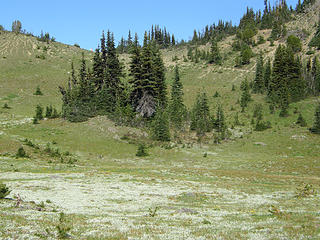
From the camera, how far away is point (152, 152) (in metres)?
54.7

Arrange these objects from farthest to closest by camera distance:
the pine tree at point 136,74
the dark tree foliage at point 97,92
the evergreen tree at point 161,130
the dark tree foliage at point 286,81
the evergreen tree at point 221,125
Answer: the dark tree foliage at point 286,81, the pine tree at point 136,74, the dark tree foliage at point 97,92, the evergreen tree at point 221,125, the evergreen tree at point 161,130

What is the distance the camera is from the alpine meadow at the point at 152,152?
14634 millimetres

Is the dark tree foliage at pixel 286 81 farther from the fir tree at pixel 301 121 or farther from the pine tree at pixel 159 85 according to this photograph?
the pine tree at pixel 159 85

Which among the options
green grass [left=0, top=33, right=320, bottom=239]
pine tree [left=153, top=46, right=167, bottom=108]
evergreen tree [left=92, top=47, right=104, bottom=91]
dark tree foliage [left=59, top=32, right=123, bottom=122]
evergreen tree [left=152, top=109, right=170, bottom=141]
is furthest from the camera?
evergreen tree [left=92, top=47, right=104, bottom=91]

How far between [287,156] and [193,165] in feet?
68.8

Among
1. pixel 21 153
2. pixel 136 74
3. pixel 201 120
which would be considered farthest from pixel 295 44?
pixel 21 153

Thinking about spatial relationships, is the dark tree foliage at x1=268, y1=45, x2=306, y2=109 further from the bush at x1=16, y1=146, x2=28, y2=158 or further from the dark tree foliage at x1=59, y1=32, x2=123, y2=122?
the bush at x1=16, y1=146, x2=28, y2=158

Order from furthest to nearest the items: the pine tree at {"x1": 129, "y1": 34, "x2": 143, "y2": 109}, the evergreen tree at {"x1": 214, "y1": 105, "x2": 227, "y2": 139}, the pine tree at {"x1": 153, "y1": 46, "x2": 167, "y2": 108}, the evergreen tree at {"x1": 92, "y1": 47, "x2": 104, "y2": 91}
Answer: the evergreen tree at {"x1": 92, "y1": 47, "x2": 104, "y2": 91} < the pine tree at {"x1": 153, "y1": 46, "x2": 167, "y2": 108} < the pine tree at {"x1": 129, "y1": 34, "x2": 143, "y2": 109} < the evergreen tree at {"x1": 214, "y1": 105, "x2": 227, "y2": 139}

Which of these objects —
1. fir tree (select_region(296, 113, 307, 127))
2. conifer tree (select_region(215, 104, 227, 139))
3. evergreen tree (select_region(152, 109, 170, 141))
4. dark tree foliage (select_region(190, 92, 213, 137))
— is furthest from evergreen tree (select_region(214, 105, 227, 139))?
fir tree (select_region(296, 113, 307, 127))

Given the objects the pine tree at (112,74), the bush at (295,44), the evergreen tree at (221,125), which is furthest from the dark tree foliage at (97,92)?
the bush at (295,44)

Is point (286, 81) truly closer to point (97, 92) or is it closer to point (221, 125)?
point (221, 125)

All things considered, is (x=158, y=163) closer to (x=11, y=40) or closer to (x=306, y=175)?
(x=306, y=175)

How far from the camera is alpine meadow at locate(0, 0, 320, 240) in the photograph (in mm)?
A: 14634

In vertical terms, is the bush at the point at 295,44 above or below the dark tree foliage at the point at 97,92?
above
